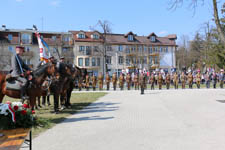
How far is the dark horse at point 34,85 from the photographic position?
7684 millimetres

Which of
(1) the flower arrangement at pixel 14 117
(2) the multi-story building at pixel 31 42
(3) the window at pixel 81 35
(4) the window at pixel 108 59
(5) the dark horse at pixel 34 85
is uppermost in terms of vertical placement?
(3) the window at pixel 81 35

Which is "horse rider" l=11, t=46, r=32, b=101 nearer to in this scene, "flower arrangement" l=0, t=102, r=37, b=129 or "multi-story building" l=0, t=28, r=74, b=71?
"flower arrangement" l=0, t=102, r=37, b=129

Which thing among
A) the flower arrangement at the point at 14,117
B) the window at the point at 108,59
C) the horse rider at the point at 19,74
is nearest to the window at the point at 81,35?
the window at the point at 108,59

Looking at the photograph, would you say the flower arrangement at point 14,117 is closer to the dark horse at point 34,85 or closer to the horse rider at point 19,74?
the horse rider at point 19,74

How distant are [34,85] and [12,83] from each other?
73 cm

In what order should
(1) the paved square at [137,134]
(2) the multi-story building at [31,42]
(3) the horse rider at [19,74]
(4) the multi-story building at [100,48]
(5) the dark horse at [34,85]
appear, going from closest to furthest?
(1) the paved square at [137,134] → (3) the horse rider at [19,74] → (5) the dark horse at [34,85] → (2) the multi-story building at [31,42] → (4) the multi-story building at [100,48]

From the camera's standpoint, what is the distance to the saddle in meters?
7.47

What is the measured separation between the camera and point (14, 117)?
3.89m

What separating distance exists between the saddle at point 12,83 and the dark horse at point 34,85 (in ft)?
0.47

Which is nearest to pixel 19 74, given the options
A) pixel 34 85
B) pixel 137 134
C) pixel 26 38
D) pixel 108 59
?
pixel 34 85

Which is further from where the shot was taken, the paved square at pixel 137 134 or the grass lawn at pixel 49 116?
the paved square at pixel 137 134

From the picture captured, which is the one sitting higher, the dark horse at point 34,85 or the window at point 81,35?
the window at point 81,35

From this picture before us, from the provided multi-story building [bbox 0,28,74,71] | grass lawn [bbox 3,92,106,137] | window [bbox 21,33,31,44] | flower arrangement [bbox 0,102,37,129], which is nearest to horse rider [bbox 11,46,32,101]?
grass lawn [bbox 3,92,106,137]

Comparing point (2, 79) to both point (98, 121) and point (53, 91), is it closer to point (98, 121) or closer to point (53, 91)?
point (53, 91)
